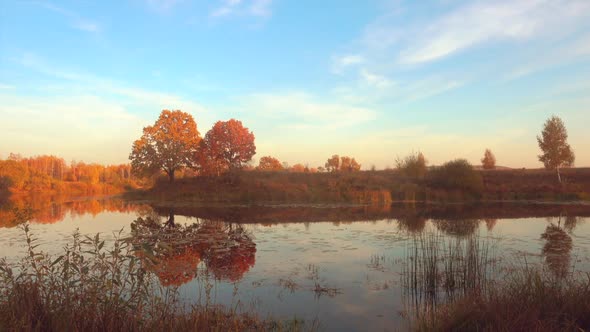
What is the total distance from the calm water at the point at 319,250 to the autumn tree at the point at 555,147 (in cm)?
2410

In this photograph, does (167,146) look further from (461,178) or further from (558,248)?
(558,248)

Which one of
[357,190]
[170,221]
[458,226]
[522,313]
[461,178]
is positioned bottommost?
[170,221]

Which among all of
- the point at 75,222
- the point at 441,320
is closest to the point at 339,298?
the point at 441,320

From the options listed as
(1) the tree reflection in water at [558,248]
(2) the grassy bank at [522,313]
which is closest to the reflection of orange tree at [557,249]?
(1) the tree reflection in water at [558,248]

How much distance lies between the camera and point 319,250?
14.0m

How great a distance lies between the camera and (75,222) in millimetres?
21875

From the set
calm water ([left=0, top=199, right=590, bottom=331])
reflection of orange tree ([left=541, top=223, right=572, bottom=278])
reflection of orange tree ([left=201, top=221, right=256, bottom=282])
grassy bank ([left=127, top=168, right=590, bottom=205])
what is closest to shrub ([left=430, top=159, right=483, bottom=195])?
grassy bank ([left=127, top=168, right=590, bottom=205])

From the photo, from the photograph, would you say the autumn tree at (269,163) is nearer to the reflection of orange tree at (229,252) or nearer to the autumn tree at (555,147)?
the autumn tree at (555,147)

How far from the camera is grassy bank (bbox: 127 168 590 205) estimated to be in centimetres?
3506

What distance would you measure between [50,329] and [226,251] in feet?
28.2

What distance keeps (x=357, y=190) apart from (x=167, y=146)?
795 inches

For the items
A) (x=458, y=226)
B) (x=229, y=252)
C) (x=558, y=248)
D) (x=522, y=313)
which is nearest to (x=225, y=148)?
(x=458, y=226)

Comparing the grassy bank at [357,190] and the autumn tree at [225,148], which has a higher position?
the autumn tree at [225,148]

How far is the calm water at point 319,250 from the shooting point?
320 inches
